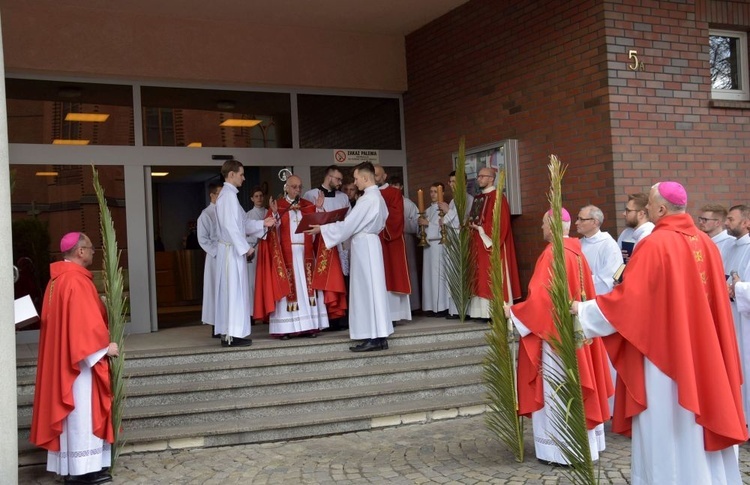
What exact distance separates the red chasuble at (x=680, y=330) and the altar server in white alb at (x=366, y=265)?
4200mm

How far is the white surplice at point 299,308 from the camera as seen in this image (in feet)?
30.8

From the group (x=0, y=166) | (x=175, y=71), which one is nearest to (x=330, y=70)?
(x=175, y=71)

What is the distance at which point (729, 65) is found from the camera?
33.4ft

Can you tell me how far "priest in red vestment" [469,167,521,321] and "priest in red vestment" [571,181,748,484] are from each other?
203 inches

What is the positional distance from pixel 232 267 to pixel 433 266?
3.53 metres

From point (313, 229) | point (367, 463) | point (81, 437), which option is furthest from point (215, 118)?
point (367, 463)

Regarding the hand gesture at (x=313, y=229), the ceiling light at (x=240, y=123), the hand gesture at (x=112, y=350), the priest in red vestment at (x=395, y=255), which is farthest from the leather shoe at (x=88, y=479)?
the ceiling light at (x=240, y=123)

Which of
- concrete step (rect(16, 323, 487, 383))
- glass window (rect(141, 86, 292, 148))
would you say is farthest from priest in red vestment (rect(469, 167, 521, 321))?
glass window (rect(141, 86, 292, 148))

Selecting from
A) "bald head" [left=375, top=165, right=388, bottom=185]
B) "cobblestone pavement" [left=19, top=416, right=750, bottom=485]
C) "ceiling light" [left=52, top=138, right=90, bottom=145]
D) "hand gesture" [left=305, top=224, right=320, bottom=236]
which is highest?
"ceiling light" [left=52, top=138, right=90, bottom=145]

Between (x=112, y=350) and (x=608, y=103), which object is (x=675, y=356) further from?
(x=608, y=103)

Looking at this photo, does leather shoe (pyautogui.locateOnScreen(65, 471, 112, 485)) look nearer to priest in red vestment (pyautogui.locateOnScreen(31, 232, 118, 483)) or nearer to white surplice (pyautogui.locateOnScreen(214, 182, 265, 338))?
priest in red vestment (pyautogui.locateOnScreen(31, 232, 118, 483))

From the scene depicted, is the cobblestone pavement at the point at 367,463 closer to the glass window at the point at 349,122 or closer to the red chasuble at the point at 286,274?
the red chasuble at the point at 286,274

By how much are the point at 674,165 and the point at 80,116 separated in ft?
25.1

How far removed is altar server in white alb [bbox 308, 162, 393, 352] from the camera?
871 cm
